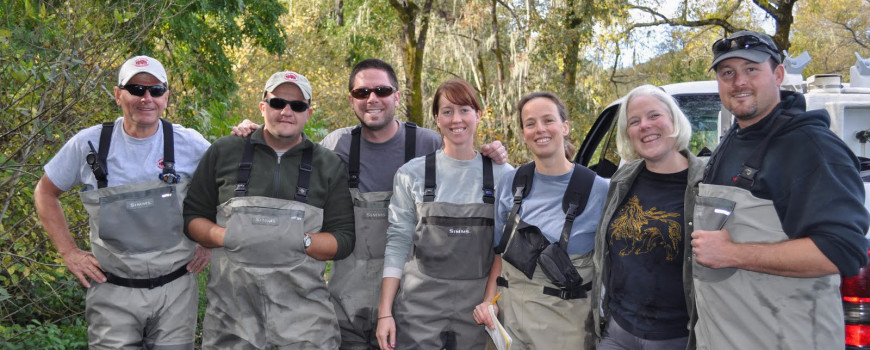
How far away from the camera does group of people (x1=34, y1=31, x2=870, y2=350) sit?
9.92 ft

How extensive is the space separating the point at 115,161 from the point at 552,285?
2413 millimetres

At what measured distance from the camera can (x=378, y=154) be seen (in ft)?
13.6

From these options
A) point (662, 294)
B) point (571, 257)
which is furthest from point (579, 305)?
point (662, 294)

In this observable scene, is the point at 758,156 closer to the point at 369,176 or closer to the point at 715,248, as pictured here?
the point at 715,248

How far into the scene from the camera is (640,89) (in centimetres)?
331

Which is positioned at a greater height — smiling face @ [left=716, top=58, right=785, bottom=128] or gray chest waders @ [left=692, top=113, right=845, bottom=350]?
smiling face @ [left=716, top=58, right=785, bottom=128]

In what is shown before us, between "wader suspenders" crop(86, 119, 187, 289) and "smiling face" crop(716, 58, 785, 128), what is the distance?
2.82 m

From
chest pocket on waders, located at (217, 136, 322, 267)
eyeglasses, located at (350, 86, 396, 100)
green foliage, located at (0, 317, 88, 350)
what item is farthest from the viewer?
green foliage, located at (0, 317, 88, 350)

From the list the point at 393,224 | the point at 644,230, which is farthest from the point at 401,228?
the point at 644,230

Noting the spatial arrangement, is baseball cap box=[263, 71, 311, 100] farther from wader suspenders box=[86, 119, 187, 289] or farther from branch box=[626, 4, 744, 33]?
branch box=[626, 4, 744, 33]

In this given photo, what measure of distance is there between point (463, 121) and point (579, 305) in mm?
1149

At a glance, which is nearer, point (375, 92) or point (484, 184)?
point (484, 184)

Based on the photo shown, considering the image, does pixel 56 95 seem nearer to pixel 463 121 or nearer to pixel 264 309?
pixel 264 309

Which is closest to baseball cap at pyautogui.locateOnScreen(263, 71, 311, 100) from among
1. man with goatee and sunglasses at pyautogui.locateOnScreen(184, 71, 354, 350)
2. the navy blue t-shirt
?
man with goatee and sunglasses at pyautogui.locateOnScreen(184, 71, 354, 350)
